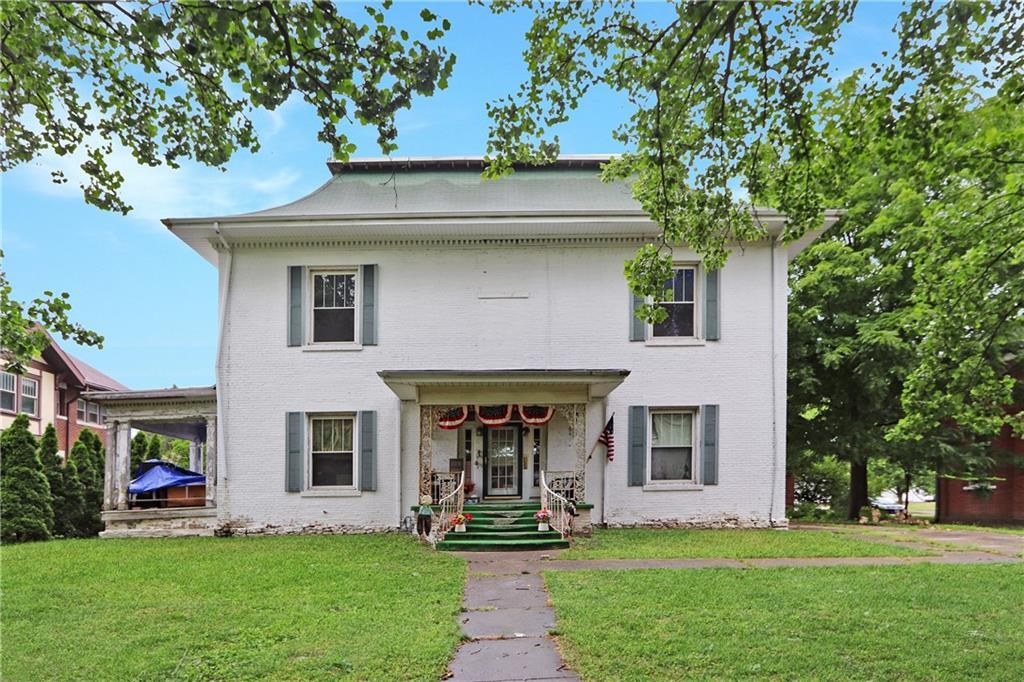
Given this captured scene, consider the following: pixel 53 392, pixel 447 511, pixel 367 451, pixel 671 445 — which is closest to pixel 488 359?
pixel 367 451

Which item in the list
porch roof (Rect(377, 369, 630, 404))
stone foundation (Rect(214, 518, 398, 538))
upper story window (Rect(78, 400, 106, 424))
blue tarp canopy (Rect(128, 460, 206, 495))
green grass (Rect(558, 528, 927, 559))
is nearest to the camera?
green grass (Rect(558, 528, 927, 559))

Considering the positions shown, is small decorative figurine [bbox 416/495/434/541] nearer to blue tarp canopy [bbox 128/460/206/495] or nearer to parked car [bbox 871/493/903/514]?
blue tarp canopy [bbox 128/460/206/495]

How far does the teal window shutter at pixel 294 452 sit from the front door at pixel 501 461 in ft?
12.1

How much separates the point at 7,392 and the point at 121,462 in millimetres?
12755

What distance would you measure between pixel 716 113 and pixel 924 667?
485 cm

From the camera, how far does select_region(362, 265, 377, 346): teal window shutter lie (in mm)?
13211

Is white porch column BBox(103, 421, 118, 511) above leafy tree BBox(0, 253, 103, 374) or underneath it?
underneath

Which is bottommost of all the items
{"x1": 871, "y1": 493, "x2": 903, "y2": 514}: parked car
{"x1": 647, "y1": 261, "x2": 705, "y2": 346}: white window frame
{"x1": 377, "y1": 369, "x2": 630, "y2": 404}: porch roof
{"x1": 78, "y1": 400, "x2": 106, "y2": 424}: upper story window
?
{"x1": 871, "y1": 493, "x2": 903, "y2": 514}: parked car

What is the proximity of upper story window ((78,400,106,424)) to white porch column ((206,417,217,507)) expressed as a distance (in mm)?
17647

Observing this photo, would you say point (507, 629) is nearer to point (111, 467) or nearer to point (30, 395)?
point (111, 467)

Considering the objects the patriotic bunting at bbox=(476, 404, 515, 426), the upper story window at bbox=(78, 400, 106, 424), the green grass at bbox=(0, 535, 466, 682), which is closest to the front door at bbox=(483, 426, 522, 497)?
the patriotic bunting at bbox=(476, 404, 515, 426)

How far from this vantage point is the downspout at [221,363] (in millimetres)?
13031

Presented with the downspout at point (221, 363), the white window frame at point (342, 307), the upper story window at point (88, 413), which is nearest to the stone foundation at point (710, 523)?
the white window frame at point (342, 307)

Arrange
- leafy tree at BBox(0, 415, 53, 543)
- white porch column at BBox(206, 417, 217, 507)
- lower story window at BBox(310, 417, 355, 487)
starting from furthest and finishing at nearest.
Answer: leafy tree at BBox(0, 415, 53, 543)
lower story window at BBox(310, 417, 355, 487)
white porch column at BBox(206, 417, 217, 507)
